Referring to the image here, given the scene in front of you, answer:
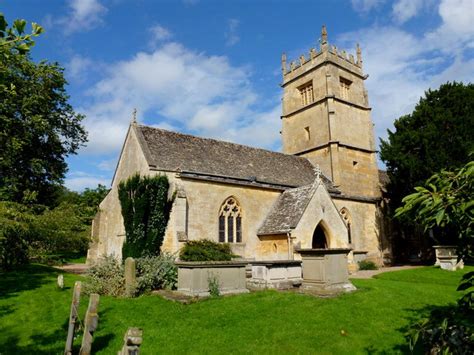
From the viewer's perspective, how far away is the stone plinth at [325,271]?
40.6ft

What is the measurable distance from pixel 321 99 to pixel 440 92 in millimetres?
8447

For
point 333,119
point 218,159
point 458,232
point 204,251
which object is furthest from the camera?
point 333,119

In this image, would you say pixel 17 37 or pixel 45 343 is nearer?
pixel 17 37

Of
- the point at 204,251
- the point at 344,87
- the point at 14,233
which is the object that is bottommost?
the point at 204,251

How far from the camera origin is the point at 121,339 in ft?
25.5

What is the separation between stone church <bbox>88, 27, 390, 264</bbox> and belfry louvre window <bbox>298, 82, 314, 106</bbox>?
0.09 meters

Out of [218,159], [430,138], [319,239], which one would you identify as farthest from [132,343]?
[430,138]

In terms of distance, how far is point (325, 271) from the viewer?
40.7 feet

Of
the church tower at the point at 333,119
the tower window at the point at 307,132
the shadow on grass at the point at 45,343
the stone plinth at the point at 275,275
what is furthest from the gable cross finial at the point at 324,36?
the shadow on grass at the point at 45,343

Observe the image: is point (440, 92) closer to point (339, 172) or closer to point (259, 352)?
point (339, 172)

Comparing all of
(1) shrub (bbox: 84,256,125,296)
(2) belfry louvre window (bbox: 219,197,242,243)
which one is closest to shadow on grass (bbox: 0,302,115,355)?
(1) shrub (bbox: 84,256,125,296)

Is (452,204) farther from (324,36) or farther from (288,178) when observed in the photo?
(324,36)

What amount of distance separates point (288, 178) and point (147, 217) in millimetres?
10689

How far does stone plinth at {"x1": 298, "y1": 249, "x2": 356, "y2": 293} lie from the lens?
12.4 m
